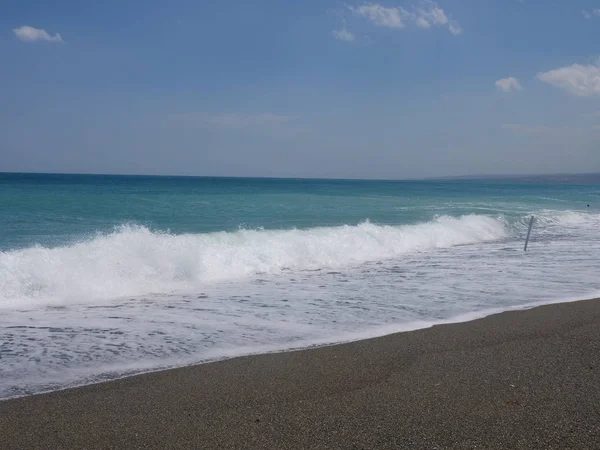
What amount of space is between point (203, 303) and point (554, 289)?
6765mm

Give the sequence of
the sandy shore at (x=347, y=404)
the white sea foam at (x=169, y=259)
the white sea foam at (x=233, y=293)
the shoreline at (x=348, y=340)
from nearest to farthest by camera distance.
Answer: the sandy shore at (x=347, y=404) → the shoreline at (x=348, y=340) → the white sea foam at (x=233, y=293) → the white sea foam at (x=169, y=259)

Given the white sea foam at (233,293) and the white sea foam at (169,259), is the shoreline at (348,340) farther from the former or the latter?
the white sea foam at (169,259)

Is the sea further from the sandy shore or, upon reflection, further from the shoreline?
the sandy shore

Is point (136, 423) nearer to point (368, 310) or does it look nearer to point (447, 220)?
point (368, 310)

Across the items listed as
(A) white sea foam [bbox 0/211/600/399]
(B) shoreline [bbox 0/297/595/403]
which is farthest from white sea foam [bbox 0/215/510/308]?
(B) shoreline [bbox 0/297/595/403]

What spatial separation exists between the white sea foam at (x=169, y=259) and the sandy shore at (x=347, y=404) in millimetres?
5706

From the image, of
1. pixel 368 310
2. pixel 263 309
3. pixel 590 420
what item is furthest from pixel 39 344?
pixel 590 420

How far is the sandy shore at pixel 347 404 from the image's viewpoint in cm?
419

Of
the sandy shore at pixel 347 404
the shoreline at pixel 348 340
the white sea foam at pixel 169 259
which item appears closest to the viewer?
the sandy shore at pixel 347 404

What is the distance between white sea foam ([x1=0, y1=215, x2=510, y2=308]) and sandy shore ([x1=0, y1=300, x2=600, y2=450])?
5.71 meters

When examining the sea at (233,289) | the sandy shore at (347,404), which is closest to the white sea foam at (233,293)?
the sea at (233,289)

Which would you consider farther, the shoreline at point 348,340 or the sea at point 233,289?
the sea at point 233,289

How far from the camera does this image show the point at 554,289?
10688mm

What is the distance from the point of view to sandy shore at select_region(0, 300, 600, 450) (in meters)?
4.19
